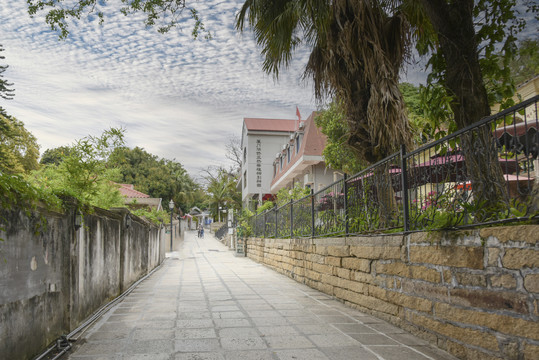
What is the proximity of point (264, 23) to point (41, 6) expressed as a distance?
335 cm

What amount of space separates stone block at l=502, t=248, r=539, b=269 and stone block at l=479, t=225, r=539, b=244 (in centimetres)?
8

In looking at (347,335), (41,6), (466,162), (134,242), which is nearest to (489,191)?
(466,162)

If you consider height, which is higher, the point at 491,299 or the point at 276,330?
the point at 491,299

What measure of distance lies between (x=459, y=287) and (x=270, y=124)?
3544 cm

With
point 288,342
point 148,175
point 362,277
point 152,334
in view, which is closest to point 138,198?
point 148,175

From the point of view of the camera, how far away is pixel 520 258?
331 cm

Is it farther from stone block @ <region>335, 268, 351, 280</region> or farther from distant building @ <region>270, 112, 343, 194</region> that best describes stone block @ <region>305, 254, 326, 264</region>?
distant building @ <region>270, 112, 343, 194</region>

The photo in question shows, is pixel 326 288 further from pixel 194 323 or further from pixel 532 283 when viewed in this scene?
pixel 532 283

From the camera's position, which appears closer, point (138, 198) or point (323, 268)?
point (323, 268)

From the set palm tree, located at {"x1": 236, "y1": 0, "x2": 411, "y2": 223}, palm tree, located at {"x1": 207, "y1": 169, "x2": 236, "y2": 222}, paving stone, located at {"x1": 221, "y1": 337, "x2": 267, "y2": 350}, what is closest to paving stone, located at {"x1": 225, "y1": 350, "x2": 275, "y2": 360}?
paving stone, located at {"x1": 221, "y1": 337, "x2": 267, "y2": 350}

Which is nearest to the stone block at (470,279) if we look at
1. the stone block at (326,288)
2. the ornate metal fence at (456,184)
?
the ornate metal fence at (456,184)

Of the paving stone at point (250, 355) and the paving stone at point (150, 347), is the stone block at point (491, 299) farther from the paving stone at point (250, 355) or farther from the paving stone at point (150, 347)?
the paving stone at point (150, 347)

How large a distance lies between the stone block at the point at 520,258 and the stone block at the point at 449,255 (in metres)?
0.32

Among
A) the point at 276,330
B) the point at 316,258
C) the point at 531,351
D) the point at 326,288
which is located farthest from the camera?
the point at 316,258
